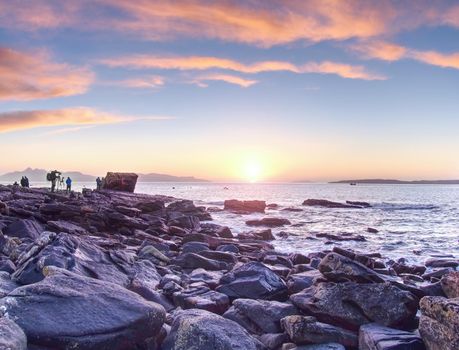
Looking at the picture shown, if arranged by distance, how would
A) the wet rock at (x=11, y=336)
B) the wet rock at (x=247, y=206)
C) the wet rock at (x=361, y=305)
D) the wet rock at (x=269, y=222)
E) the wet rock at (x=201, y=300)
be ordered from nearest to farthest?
the wet rock at (x=11, y=336), the wet rock at (x=361, y=305), the wet rock at (x=201, y=300), the wet rock at (x=269, y=222), the wet rock at (x=247, y=206)

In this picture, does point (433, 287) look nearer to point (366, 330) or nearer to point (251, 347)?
point (366, 330)

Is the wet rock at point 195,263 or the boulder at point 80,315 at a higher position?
the boulder at point 80,315

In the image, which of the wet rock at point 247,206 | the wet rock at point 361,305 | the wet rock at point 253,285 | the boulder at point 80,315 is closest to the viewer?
the boulder at point 80,315

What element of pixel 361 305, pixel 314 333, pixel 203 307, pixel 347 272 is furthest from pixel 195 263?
pixel 314 333

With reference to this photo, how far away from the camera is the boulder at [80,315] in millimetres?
6618

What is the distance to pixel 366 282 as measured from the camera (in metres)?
10.1

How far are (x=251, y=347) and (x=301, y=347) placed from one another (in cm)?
123

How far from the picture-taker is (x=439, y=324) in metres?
7.43

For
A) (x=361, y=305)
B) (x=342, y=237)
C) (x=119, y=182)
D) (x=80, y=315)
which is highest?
(x=119, y=182)

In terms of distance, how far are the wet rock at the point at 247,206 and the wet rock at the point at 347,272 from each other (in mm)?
54227

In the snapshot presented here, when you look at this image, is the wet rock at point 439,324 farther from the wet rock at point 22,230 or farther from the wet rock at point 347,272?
the wet rock at point 22,230

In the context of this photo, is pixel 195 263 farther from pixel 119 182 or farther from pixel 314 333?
pixel 119 182

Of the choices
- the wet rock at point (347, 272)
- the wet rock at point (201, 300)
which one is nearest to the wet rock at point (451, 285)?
the wet rock at point (347, 272)

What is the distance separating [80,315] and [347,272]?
633 centimetres
